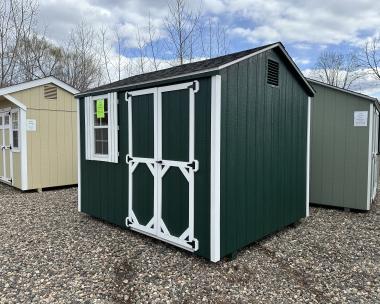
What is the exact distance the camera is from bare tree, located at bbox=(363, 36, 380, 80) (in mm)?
17350

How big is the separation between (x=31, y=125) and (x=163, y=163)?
4858 mm

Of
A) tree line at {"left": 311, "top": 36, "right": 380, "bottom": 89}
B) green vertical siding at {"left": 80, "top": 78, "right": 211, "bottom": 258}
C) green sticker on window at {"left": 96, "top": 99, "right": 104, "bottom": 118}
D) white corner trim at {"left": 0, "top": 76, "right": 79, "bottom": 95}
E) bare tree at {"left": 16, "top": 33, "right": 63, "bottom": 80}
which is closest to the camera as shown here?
green vertical siding at {"left": 80, "top": 78, "right": 211, "bottom": 258}

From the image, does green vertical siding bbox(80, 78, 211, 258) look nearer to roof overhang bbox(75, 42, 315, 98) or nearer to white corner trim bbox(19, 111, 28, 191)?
roof overhang bbox(75, 42, 315, 98)

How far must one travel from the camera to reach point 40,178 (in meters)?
7.26

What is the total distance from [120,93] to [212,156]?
5.97 ft

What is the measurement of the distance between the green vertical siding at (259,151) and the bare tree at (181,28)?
9238 millimetres

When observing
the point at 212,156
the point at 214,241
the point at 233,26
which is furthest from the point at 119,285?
the point at 233,26

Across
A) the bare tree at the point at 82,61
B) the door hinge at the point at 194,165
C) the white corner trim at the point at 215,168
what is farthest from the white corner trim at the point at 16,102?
the bare tree at the point at 82,61

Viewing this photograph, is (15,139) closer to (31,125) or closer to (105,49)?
(31,125)

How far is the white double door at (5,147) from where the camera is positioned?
7.58 metres

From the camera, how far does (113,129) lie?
4.24m

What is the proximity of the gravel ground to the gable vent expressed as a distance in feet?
11.8

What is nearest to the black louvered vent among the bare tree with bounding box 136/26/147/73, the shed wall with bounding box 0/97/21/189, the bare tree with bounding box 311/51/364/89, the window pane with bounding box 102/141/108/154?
the window pane with bounding box 102/141/108/154

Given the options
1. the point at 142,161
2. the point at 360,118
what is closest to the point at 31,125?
the point at 142,161
